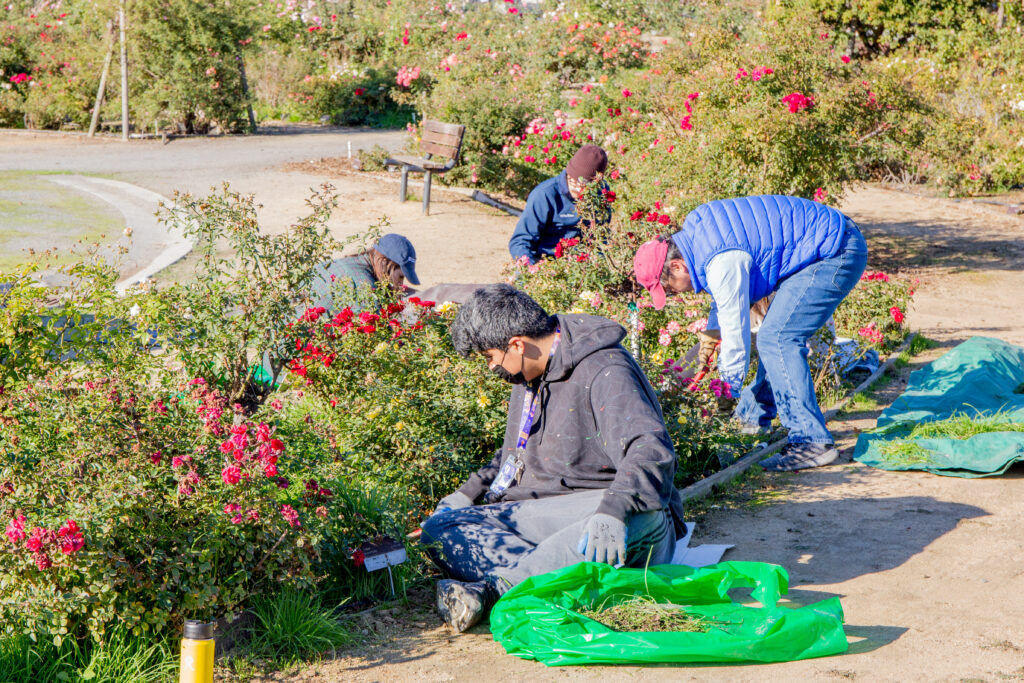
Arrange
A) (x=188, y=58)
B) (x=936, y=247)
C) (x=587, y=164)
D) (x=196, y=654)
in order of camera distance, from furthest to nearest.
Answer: (x=188, y=58) → (x=936, y=247) → (x=587, y=164) → (x=196, y=654)

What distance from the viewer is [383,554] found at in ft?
11.8

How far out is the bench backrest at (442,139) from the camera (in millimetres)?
12586

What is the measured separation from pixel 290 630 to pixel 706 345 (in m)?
3.46

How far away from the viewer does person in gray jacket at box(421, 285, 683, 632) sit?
323 cm

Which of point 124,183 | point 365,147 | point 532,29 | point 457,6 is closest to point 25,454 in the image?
point 124,183

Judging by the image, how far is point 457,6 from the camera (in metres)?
21.9

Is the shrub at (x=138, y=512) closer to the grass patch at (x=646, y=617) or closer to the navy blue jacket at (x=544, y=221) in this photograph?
the grass patch at (x=646, y=617)

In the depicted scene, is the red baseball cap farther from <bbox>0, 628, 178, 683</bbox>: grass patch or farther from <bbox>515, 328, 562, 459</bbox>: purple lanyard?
<bbox>0, 628, 178, 683</bbox>: grass patch

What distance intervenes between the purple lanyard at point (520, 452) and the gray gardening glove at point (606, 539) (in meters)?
0.57

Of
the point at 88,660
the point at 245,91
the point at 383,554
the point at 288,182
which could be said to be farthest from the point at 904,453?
the point at 245,91

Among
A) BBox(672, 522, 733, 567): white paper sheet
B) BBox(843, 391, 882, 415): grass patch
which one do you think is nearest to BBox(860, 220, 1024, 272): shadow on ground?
BBox(843, 391, 882, 415): grass patch

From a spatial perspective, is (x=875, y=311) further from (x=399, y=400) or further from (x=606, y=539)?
(x=606, y=539)

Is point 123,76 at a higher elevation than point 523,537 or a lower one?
higher

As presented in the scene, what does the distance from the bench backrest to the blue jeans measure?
7.82 m
